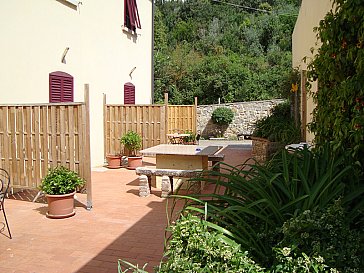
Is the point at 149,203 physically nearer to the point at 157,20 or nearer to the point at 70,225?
the point at 70,225

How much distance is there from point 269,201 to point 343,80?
142 cm

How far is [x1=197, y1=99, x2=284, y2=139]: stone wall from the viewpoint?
2053 cm

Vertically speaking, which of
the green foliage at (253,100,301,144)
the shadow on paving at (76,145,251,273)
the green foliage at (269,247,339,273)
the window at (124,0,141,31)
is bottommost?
the shadow on paving at (76,145,251,273)

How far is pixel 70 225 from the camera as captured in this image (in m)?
5.26

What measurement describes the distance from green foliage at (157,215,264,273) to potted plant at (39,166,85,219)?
151 inches

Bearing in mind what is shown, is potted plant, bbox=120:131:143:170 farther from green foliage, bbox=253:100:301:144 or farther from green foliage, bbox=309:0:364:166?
green foliage, bbox=309:0:364:166

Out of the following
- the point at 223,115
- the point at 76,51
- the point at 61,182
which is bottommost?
the point at 61,182

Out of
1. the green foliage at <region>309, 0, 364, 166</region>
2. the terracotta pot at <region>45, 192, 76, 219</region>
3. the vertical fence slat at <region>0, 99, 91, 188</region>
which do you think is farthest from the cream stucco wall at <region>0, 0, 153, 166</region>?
the green foliage at <region>309, 0, 364, 166</region>

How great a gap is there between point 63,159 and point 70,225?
142 cm

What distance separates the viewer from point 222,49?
29.9m

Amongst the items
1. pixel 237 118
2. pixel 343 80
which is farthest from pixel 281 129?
pixel 237 118

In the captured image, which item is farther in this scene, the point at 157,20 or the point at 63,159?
the point at 157,20

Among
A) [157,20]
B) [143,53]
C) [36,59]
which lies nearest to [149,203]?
[36,59]

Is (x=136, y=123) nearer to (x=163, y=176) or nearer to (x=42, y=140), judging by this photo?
(x=163, y=176)
